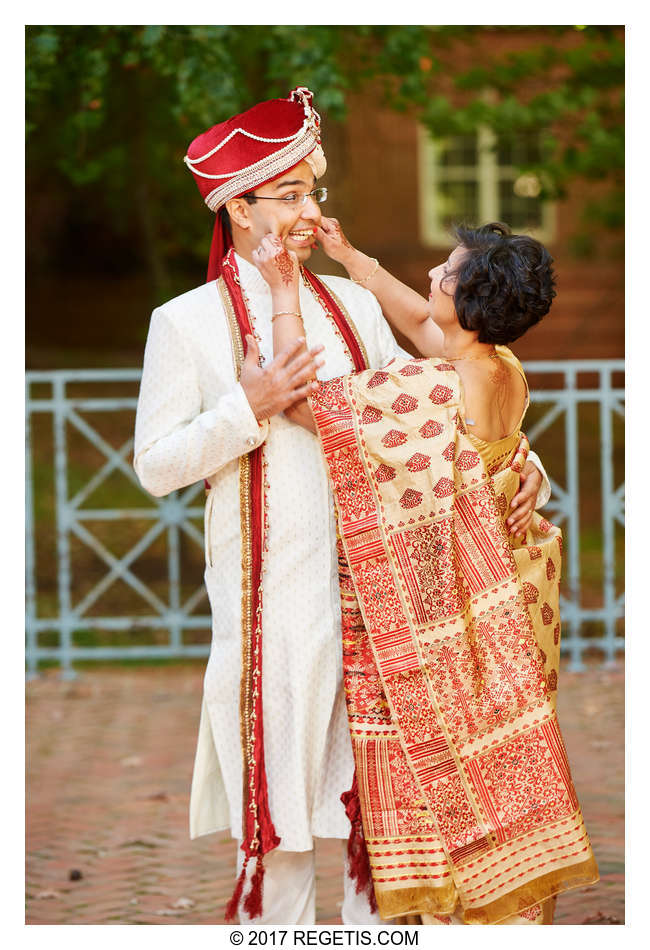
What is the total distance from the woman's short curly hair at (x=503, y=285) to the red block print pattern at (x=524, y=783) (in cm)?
96

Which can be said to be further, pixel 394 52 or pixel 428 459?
pixel 394 52

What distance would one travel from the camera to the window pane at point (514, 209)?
16.4m

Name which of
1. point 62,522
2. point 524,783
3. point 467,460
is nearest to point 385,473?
point 467,460

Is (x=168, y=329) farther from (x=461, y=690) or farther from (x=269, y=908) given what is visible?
(x=269, y=908)

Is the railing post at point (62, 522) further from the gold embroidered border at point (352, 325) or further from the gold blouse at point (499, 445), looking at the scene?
the gold blouse at point (499, 445)

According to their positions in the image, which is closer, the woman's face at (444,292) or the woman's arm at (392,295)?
the woman's face at (444,292)

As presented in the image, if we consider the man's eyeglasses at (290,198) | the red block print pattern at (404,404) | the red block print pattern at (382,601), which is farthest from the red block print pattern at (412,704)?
the man's eyeglasses at (290,198)

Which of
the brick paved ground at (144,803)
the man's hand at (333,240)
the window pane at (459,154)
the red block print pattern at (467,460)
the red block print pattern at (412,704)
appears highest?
the window pane at (459,154)

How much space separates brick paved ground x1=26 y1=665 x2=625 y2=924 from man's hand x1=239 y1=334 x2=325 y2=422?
1.95 m

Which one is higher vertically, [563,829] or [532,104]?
[532,104]

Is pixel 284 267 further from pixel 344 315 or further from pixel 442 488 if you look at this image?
pixel 442 488

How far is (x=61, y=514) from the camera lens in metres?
7.48
